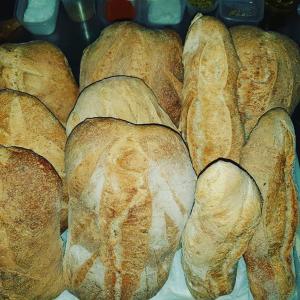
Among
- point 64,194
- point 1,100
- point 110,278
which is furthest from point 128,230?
point 1,100

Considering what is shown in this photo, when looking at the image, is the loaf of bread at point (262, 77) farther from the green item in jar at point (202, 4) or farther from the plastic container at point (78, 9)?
the plastic container at point (78, 9)

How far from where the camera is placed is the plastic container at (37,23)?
5.62 feet

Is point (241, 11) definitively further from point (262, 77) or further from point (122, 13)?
point (262, 77)

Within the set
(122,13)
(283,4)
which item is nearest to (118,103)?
(122,13)

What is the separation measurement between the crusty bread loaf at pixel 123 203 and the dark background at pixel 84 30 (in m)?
0.81

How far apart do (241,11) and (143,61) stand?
828 mm

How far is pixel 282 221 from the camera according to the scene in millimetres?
1009

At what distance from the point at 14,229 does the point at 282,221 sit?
0.66 metres

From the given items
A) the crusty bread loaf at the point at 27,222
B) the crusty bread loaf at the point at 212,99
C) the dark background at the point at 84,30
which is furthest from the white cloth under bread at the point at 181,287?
the dark background at the point at 84,30

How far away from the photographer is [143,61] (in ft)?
3.72

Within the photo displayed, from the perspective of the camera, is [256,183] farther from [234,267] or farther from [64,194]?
[64,194]

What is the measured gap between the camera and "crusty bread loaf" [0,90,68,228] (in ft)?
3.42

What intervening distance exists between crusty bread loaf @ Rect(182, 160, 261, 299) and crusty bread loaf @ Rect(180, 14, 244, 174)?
157mm

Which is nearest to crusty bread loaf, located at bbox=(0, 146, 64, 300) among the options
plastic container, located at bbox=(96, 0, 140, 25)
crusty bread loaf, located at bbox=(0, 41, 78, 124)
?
→ crusty bread loaf, located at bbox=(0, 41, 78, 124)
